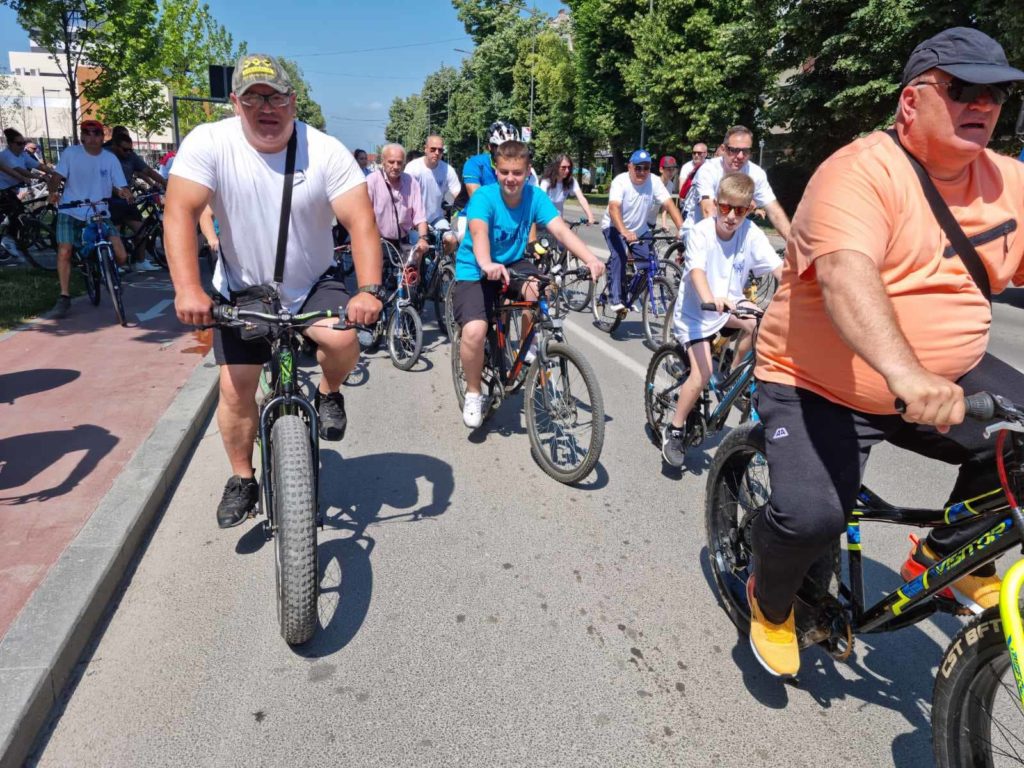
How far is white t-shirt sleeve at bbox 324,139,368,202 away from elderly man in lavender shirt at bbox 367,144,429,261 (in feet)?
14.3

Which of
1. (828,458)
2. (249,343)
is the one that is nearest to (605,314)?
(249,343)

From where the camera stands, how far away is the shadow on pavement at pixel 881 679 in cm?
257

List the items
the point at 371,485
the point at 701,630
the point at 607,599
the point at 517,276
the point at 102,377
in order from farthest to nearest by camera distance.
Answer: the point at 102,377, the point at 517,276, the point at 371,485, the point at 607,599, the point at 701,630

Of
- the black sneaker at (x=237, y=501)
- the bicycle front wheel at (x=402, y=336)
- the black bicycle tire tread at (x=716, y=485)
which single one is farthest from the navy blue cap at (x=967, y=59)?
the bicycle front wheel at (x=402, y=336)

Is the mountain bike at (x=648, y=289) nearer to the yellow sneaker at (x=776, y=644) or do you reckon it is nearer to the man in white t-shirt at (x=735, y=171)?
the man in white t-shirt at (x=735, y=171)

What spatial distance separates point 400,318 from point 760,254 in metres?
3.68

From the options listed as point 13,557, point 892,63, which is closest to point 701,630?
point 13,557

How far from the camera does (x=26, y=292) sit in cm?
928

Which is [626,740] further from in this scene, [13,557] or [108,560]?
[13,557]

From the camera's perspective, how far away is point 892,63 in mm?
21000

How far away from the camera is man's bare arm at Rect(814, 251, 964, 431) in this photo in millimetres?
1774

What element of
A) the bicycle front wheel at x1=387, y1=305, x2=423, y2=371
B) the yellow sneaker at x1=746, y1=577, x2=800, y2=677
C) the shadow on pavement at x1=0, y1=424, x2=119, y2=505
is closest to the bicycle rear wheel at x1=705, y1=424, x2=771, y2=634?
the yellow sneaker at x1=746, y1=577, x2=800, y2=677

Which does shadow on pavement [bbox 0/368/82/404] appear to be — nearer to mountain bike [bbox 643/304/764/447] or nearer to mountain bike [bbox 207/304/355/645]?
mountain bike [bbox 207/304/355/645]

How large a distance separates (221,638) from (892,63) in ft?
77.1
